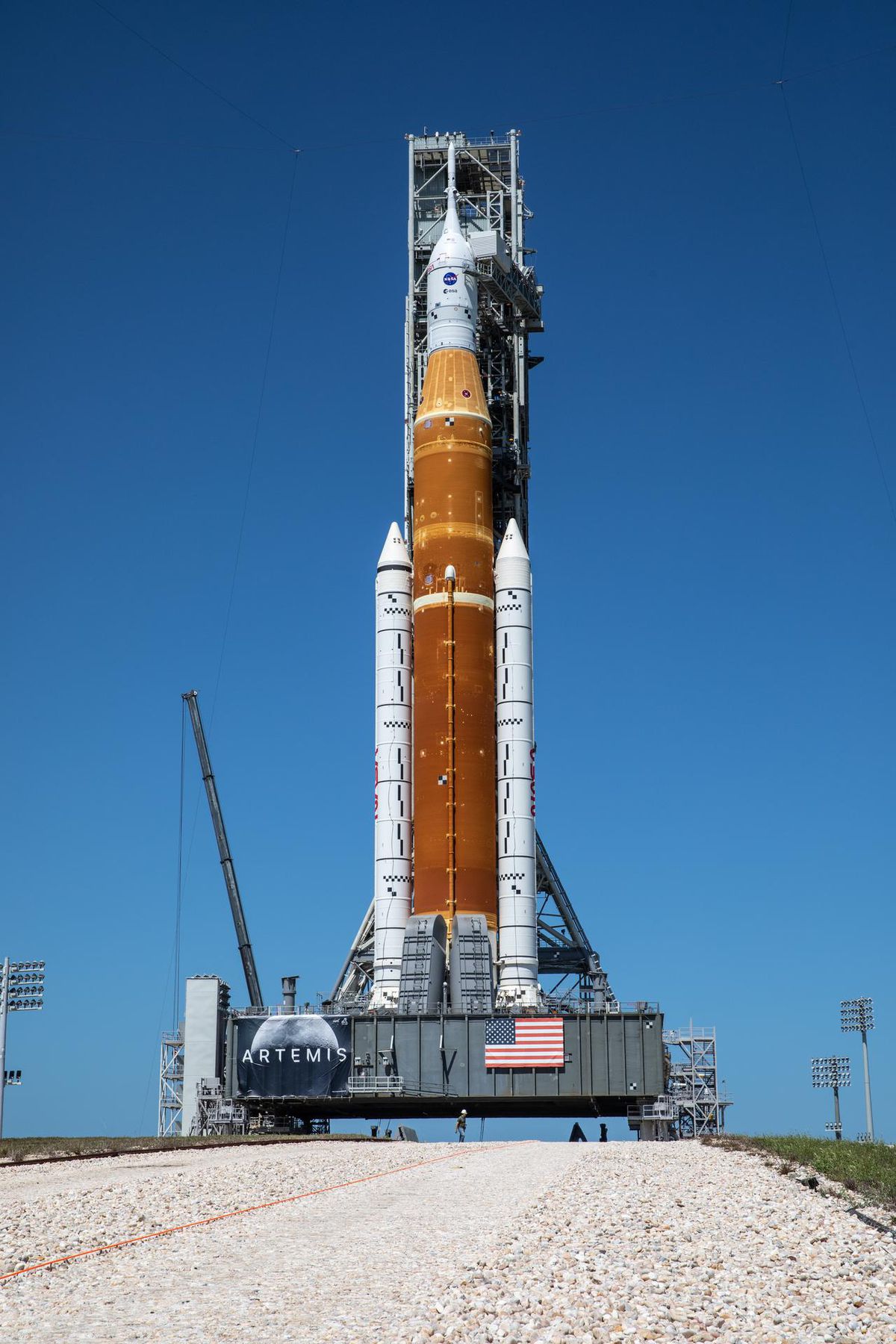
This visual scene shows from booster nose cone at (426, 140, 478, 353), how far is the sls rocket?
2.25 meters

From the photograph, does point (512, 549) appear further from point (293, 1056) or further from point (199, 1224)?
point (199, 1224)

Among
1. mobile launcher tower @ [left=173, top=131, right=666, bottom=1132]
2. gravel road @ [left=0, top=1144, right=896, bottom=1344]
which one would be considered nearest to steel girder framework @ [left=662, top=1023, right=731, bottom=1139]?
mobile launcher tower @ [left=173, top=131, right=666, bottom=1132]

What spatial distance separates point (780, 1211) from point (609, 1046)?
34.6 metres

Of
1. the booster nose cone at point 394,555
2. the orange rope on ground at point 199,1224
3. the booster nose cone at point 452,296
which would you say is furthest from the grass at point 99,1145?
the booster nose cone at point 452,296

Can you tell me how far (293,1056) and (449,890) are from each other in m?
7.61

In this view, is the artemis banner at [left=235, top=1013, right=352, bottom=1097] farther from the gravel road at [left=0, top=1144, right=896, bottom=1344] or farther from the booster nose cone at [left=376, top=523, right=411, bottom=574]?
the gravel road at [left=0, top=1144, right=896, bottom=1344]

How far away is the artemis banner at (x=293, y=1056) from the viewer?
52812mm

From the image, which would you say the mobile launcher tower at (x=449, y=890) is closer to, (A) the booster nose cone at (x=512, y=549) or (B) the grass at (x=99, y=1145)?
(A) the booster nose cone at (x=512, y=549)

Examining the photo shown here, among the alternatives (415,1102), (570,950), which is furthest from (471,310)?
(415,1102)

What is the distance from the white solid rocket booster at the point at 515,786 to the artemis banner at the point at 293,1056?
5640 mm

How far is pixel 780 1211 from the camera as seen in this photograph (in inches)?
712

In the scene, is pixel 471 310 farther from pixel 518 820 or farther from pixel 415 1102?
pixel 415 1102

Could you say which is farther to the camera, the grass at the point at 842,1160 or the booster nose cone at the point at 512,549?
the booster nose cone at the point at 512,549

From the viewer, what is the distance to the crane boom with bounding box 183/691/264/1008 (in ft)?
217
